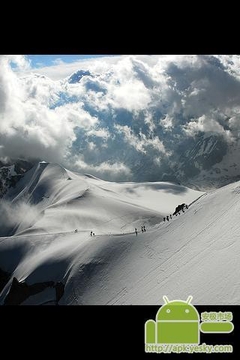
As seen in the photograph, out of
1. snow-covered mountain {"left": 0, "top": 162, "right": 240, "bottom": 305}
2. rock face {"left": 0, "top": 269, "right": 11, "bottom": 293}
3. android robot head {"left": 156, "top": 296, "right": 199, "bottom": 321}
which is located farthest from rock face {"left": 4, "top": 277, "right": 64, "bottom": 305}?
android robot head {"left": 156, "top": 296, "right": 199, "bottom": 321}

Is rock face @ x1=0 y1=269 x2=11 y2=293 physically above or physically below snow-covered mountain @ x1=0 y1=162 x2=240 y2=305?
above

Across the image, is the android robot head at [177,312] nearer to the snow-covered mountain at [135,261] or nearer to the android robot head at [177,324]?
the android robot head at [177,324]

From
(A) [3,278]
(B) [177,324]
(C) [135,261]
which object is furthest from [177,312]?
(A) [3,278]

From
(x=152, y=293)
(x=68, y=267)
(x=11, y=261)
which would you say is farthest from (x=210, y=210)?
(x=11, y=261)

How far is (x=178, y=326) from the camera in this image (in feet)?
20.5

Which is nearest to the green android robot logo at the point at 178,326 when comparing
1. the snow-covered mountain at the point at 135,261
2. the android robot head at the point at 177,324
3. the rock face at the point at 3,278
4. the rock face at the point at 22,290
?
the android robot head at the point at 177,324

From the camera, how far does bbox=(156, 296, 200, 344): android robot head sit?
610 cm

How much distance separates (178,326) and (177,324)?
3cm

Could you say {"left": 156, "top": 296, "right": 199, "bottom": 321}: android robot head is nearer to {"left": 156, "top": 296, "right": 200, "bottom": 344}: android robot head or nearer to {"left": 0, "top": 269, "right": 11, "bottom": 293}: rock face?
{"left": 156, "top": 296, "right": 200, "bottom": 344}: android robot head

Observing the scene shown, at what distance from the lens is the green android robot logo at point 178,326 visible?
6.07 metres

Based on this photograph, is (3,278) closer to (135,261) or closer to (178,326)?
(135,261)

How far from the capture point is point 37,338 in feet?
20.0
